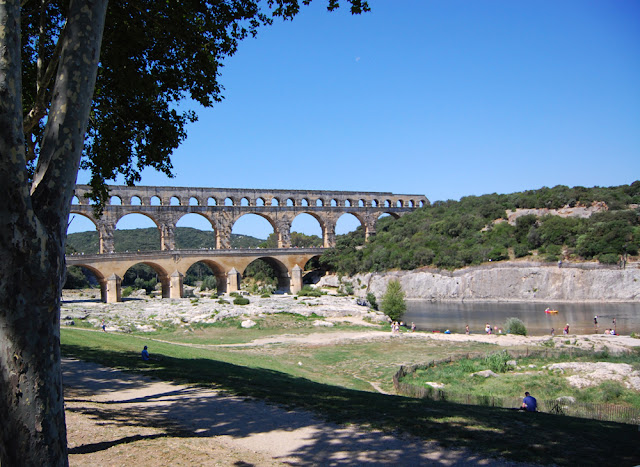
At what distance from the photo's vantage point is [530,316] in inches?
1330

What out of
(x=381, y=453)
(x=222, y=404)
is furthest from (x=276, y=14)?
(x=381, y=453)

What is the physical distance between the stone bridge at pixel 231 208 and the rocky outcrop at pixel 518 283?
11042mm

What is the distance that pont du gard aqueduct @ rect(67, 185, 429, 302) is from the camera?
42.0 m

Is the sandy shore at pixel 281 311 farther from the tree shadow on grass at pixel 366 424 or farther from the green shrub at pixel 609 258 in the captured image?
the green shrub at pixel 609 258

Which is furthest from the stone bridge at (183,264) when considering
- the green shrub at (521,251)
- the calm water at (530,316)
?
the green shrub at (521,251)

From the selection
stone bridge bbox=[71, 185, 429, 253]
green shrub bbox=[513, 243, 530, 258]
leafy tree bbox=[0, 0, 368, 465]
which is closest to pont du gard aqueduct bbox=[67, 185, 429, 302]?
stone bridge bbox=[71, 185, 429, 253]

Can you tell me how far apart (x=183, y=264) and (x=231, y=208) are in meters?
9.64

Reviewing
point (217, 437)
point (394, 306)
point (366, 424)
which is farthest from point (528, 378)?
point (394, 306)

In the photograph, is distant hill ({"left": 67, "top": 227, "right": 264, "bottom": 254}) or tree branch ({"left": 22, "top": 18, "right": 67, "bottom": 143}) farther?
distant hill ({"left": 67, "top": 227, "right": 264, "bottom": 254})

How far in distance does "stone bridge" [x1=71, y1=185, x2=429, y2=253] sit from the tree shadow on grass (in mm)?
36172

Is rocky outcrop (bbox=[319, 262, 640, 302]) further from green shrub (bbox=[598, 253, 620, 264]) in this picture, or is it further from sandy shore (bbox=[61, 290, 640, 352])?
sandy shore (bbox=[61, 290, 640, 352])

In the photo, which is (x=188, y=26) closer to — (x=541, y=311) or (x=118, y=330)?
(x=118, y=330)

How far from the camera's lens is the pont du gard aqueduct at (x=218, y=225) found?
42.0 meters

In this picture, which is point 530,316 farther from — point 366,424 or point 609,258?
point 366,424
